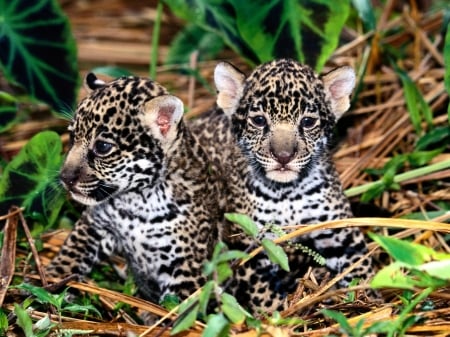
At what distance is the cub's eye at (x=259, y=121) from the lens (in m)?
6.42

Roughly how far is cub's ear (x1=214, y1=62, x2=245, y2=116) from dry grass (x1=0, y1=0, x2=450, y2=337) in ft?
3.95

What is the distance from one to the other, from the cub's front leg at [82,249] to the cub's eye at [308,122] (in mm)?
1520

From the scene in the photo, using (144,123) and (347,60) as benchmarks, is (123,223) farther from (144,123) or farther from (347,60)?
(347,60)

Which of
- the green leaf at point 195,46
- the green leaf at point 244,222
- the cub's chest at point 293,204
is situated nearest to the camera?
the green leaf at point 244,222

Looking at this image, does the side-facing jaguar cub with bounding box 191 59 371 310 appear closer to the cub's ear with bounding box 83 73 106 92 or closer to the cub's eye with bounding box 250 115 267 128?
the cub's eye with bounding box 250 115 267 128

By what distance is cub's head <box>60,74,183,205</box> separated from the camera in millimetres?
6230

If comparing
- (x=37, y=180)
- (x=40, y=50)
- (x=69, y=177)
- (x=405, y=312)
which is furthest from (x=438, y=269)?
(x=40, y=50)

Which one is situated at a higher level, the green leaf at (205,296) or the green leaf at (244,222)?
the green leaf at (244,222)

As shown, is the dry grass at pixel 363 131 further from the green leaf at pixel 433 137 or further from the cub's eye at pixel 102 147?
the cub's eye at pixel 102 147

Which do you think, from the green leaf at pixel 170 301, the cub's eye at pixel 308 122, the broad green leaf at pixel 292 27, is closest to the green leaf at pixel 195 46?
the broad green leaf at pixel 292 27

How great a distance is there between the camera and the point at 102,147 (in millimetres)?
6246

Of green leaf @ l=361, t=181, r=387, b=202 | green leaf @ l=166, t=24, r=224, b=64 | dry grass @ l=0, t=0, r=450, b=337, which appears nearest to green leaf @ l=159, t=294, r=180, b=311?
dry grass @ l=0, t=0, r=450, b=337

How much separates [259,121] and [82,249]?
150 cm

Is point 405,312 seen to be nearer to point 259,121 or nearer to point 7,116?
point 259,121
